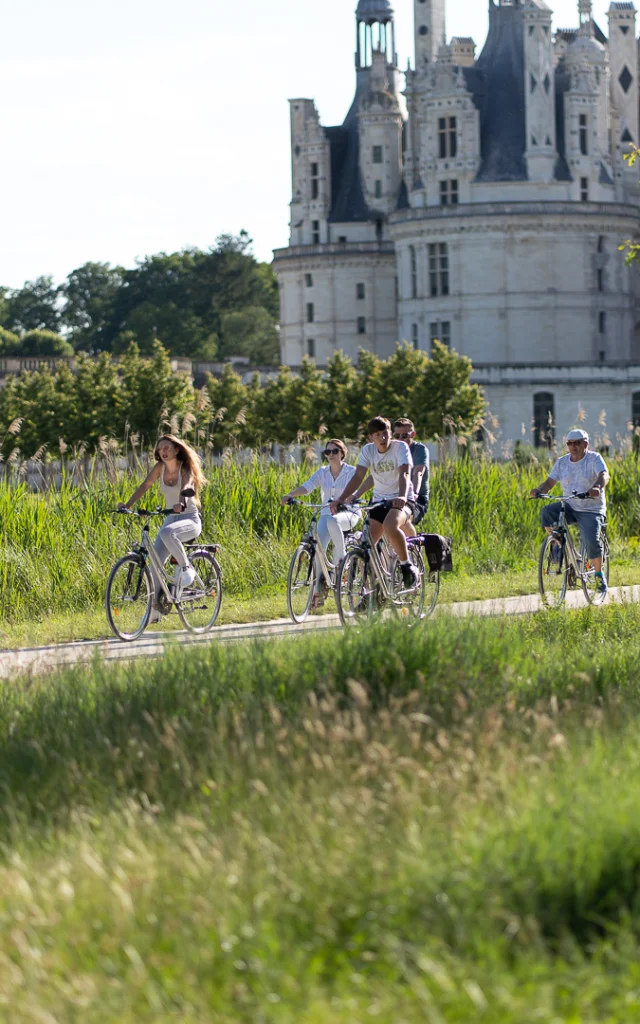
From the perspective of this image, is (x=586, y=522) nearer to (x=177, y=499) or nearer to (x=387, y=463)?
(x=387, y=463)

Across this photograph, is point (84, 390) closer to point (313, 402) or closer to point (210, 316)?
point (313, 402)

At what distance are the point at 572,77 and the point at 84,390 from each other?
34.7 metres

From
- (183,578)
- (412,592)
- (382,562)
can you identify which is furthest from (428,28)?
(183,578)

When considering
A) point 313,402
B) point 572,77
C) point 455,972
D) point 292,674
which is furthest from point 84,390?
point 455,972

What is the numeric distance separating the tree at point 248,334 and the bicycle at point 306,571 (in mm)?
100221

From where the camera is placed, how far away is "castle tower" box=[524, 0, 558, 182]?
7838 centimetres

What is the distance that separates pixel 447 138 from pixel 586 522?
224ft

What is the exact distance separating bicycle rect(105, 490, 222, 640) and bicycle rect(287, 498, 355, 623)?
2.17 feet

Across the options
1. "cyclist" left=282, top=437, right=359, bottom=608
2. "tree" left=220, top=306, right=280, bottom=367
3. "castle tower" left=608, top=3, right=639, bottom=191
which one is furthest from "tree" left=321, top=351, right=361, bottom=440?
"cyclist" left=282, top=437, right=359, bottom=608

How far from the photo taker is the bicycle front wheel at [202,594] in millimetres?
12742

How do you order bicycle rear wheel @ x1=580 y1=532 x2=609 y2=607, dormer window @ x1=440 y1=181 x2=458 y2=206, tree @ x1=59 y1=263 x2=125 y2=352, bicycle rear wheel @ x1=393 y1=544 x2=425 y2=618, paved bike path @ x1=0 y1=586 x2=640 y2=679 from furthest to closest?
tree @ x1=59 y1=263 x2=125 y2=352
dormer window @ x1=440 y1=181 x2=458 y2=206
bicycle rear wheel @ x1=580 y1=532 x2=609 y2=607
bicycle rear wheel @ x1=393 y1=544 x2=425 y2=618
paved bike path @ x1=0 y1=586 x2=640 y2=679

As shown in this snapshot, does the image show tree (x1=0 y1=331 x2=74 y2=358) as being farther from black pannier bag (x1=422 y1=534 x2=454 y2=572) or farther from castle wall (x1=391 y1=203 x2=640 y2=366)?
black pannier bag (x1=422 y1=534 x2=454 y2=572)

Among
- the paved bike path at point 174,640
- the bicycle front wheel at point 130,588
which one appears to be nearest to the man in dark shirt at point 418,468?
the paved bike path at point 174,640

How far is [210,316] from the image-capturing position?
11669 centimetres
